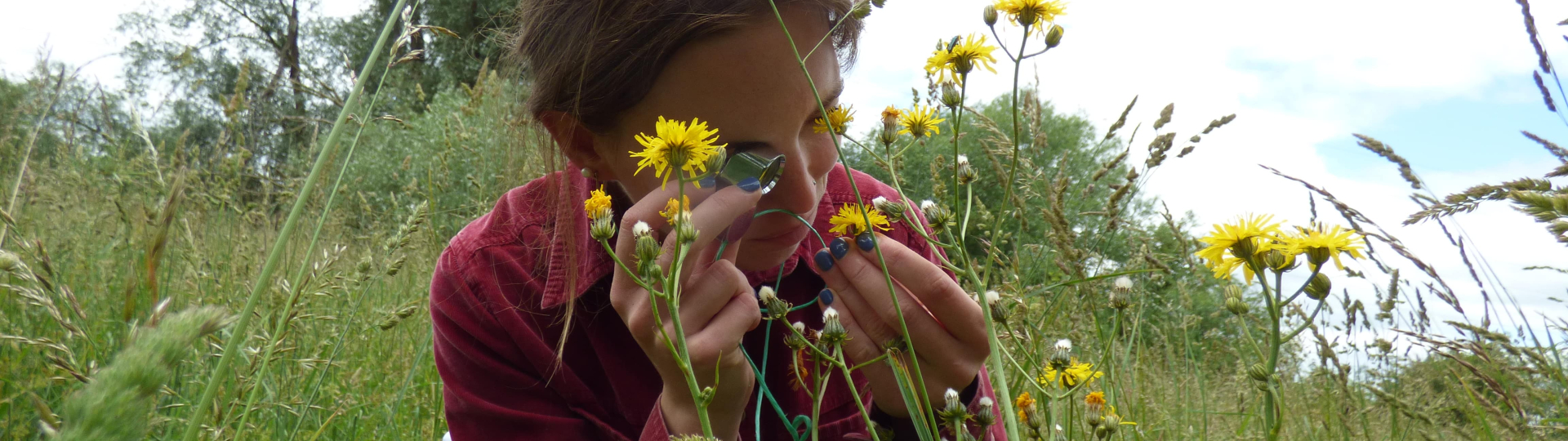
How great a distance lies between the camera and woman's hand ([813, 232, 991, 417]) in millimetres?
1229

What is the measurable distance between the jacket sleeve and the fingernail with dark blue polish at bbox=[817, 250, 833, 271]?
75 centimetres

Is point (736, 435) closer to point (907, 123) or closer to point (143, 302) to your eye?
point (907, 123)

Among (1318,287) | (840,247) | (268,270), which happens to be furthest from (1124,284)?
(268,270)

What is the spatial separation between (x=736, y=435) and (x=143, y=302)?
68.3 inches

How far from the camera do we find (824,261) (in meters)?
1.28

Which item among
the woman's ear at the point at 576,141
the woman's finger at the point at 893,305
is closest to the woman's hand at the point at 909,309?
the woman's finger at the point at 893,305

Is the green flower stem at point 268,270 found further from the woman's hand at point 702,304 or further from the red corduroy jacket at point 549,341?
the red corduroy jacket at point 549,341

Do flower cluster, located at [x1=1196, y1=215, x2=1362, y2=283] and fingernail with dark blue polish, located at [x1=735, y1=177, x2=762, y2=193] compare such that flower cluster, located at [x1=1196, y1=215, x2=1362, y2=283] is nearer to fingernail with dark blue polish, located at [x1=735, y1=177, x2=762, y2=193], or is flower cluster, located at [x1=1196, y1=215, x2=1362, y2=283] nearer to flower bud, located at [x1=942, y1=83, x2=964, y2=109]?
flower bud, located at [x1=942, y1=83, x2=964, y2=109]

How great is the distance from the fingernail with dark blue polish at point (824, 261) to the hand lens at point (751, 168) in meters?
0.12

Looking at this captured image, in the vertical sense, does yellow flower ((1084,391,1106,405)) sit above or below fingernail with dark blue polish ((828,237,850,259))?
below

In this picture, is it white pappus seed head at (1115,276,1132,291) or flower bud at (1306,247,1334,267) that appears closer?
flower bud at (1306,247,1334,267)

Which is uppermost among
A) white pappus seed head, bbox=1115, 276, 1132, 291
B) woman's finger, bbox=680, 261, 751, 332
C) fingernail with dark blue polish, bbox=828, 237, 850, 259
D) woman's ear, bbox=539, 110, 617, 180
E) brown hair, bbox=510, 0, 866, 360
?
brown hair, bbox=510, 0, 866, 360

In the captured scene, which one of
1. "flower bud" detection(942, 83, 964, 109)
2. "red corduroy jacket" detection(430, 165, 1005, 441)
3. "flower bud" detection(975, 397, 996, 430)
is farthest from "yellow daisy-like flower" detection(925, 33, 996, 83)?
"red corduroy jacket" detection(430, 165, 1005, 441)

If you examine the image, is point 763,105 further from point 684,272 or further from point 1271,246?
point 1271,246
